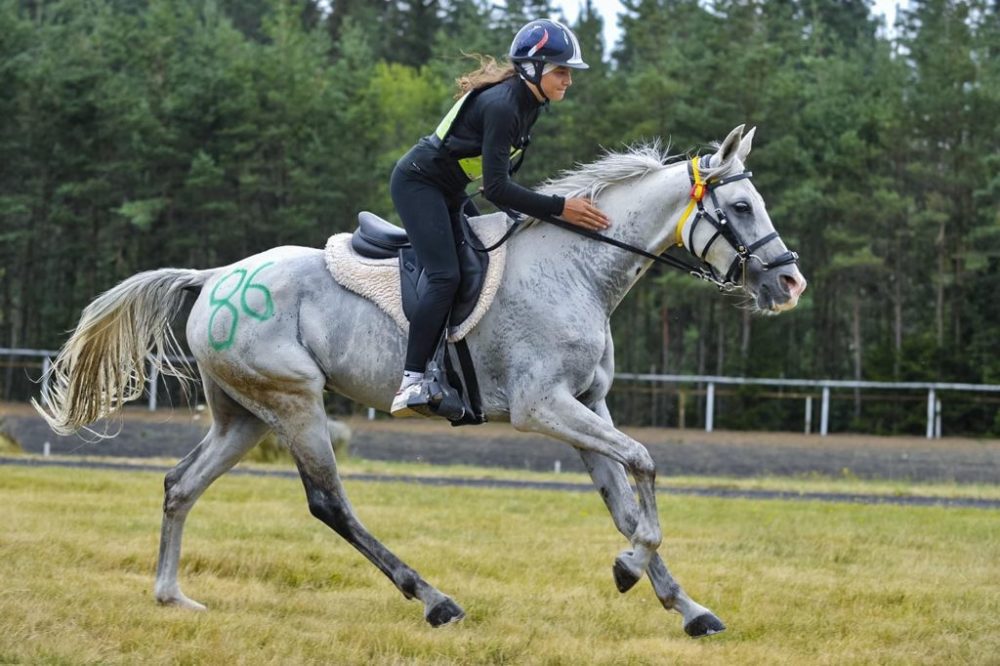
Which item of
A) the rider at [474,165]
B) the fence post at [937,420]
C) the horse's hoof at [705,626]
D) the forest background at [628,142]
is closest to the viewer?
the horse's hoof at [705,626]

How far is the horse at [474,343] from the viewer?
755 cm

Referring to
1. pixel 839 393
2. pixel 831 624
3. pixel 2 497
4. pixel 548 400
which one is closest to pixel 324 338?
pixel 548 400

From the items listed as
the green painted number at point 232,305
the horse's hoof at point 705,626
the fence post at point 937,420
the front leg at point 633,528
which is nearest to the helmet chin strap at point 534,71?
the front leg at point 633,528

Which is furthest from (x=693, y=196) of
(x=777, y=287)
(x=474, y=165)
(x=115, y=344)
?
(x=115, y=344)

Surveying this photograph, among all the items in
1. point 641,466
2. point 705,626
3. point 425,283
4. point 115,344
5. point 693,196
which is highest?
point 693,196

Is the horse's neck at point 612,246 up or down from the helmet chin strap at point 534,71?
down

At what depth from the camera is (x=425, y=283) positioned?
25.7 feet

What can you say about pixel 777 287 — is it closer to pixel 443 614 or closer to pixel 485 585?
pixel 443 614

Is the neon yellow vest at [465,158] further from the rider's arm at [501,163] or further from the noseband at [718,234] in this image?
the noseband at [718,234]

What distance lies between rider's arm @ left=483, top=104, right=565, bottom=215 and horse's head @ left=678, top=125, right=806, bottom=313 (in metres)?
0.90

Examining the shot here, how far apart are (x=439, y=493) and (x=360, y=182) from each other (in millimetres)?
30348

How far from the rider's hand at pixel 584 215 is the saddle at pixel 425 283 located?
0.44 m

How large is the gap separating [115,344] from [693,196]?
3841 millimetres

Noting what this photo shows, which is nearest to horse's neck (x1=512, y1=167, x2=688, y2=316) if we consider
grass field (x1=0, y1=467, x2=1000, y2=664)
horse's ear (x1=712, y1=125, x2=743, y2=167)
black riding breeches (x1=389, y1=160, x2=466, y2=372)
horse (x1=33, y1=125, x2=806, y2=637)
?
horse (x1=33, y1=125, x2=806, y2=637)
